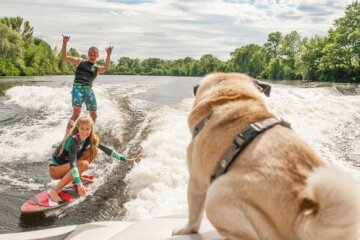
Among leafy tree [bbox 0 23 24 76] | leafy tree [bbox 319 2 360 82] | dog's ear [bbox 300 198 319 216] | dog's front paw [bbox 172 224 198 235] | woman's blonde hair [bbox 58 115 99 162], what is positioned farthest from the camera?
leafy tree [bbox 0 23 24 76]

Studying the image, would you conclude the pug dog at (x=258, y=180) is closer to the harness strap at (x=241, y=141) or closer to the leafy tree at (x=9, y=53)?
the harness strap at (x=241, y=141)

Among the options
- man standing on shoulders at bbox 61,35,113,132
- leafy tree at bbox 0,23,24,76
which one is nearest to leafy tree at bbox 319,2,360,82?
leafy tree at bbox 0,23,24,76

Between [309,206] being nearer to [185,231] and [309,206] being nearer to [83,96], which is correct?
[185,231]

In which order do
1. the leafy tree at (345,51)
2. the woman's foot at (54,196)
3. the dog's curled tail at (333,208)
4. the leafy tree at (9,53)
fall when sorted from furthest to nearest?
the leafy tree at (9,53) < the leafy tree at (345,51) < the woman's foot at (54,196) < the dog's curled tail at (333,208)

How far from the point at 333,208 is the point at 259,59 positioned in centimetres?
9758

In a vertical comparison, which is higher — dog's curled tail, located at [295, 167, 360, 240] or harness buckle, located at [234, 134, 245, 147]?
harness buckle, located at [234, 134, 245, 147]

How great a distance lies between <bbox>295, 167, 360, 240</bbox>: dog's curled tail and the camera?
1994mm

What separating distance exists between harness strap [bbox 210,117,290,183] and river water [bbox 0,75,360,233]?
2.89 metres

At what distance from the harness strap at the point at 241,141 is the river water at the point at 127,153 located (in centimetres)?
289

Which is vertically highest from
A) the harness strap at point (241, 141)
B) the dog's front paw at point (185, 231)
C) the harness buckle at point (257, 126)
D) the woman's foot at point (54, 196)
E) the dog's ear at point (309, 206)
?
the harness buckle at point (257, 126)

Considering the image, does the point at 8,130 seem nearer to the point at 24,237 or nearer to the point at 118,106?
the point at 118,106

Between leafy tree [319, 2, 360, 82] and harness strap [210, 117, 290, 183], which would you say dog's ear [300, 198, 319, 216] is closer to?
harness strap [210, 117, 290, 183]

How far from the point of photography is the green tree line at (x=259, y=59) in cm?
6266

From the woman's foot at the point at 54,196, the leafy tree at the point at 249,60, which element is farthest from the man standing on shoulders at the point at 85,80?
the leafy tree at the point at 249,60
